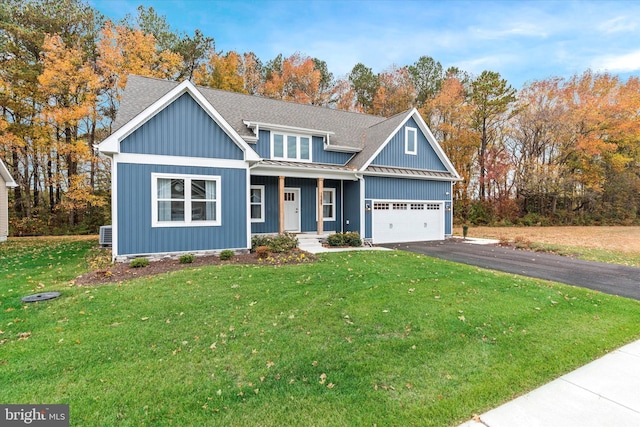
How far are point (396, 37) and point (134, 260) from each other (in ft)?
50.6

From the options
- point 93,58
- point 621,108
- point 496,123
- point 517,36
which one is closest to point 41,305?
point 517,36

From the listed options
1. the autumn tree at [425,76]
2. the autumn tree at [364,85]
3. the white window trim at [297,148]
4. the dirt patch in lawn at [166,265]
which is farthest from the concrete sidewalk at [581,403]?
the autumn tree at [425,76]

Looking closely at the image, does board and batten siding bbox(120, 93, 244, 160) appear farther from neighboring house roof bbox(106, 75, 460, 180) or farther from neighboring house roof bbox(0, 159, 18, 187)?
neighboring house roof bbox(0, 159, 18, 187)

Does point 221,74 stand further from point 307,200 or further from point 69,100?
point 307,200

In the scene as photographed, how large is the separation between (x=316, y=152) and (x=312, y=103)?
14473 mm

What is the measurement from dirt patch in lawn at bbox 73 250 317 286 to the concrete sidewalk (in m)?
6.56

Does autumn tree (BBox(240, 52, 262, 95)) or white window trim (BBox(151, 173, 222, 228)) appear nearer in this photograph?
white window trim (BBox(151, 173, 222, 228))

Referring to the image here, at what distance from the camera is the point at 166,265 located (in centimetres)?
869

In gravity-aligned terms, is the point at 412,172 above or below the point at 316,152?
below

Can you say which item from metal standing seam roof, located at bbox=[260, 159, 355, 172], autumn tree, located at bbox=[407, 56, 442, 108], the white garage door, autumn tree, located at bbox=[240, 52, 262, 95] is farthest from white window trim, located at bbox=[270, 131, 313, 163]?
autumn tree, located at bbox=[407, 56, 442, 108]

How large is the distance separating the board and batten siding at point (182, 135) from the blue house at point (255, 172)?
0.10ft

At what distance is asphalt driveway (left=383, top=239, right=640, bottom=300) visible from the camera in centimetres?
733

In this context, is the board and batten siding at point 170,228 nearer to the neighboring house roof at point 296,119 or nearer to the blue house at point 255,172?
the blue house at point 255,172

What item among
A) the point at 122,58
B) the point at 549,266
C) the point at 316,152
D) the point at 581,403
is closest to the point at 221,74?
the point at 122,58
